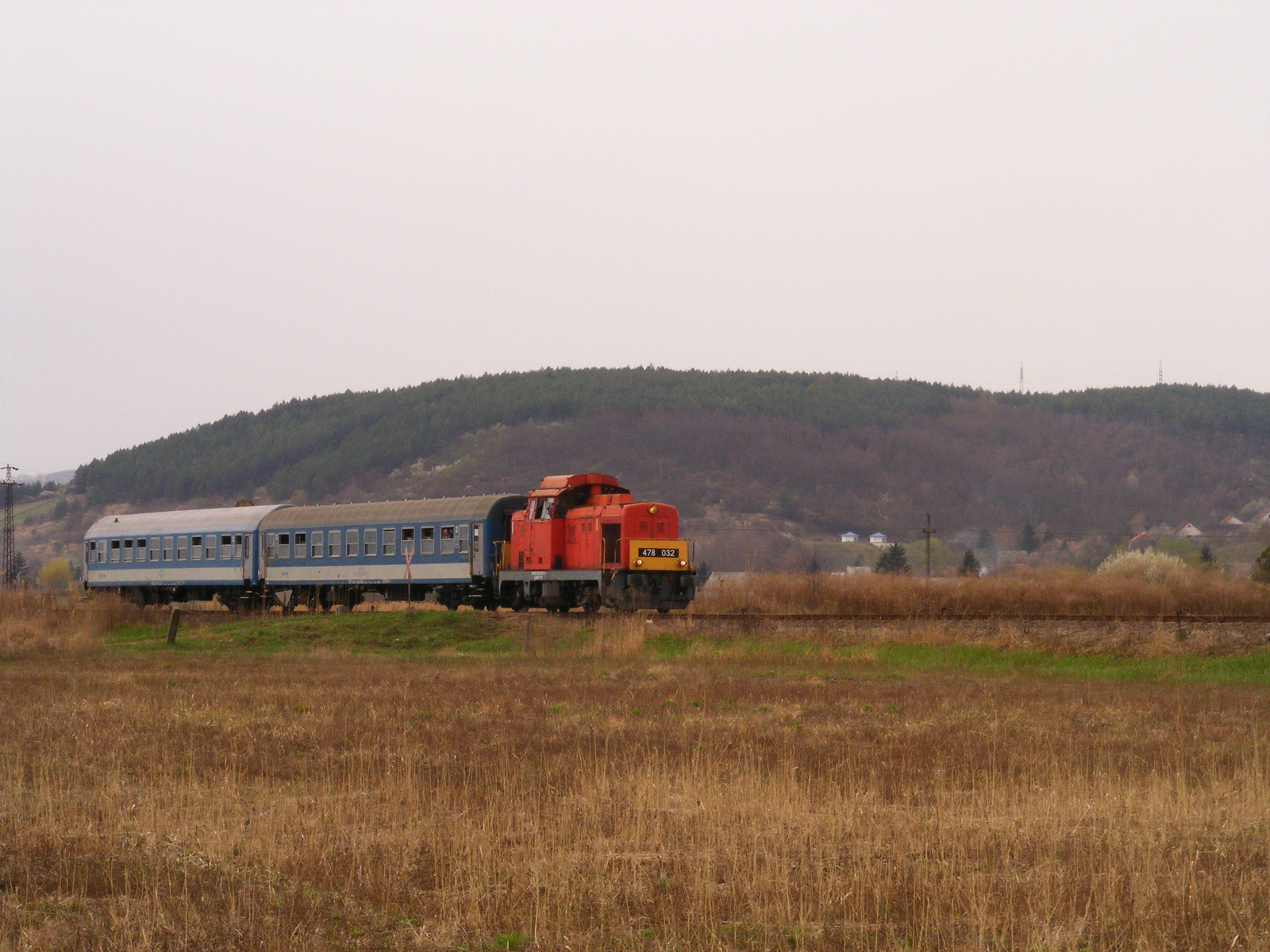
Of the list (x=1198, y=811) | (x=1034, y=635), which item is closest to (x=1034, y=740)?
(x=1198, y=811)

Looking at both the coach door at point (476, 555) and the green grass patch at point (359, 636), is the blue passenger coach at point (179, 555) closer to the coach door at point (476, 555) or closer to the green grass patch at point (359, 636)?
the coach door at point (476, 555)

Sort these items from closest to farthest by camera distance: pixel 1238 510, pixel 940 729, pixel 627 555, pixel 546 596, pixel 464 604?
pixel 940 729 → pixel 627 555 → pixel 546 596 → pixel 464 604 → pixel 1238 510

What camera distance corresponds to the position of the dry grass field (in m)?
8.21

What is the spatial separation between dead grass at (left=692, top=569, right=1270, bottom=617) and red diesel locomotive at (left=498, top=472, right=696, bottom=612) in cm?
344

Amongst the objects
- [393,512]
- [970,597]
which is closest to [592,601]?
[393,512]

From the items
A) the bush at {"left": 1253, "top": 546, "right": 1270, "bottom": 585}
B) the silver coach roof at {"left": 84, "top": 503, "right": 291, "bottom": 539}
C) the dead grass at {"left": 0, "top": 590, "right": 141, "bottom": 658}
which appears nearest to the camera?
the dead grass at {"left": 0, "top": 590, "right": 141, "bottom": 658}

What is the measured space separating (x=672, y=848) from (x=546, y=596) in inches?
1218

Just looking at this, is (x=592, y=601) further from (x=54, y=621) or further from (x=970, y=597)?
(x=54, y=621)

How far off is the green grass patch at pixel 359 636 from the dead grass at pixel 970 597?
9.28 m

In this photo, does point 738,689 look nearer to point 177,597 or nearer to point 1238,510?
point 177,597

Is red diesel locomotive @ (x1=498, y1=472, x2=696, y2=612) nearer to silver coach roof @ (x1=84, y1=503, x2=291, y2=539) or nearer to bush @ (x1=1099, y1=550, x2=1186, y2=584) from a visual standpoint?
silver coach roof @ (x1=84, y1=503, x2=291, y2=539)

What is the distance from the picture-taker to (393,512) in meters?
46.2

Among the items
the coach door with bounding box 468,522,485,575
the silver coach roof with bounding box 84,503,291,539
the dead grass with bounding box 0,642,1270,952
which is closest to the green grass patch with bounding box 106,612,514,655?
the coach door with bounding box 468,522,485,575

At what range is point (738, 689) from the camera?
76.0 feet
